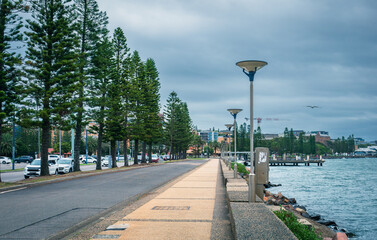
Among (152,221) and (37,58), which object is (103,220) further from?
(37,58)

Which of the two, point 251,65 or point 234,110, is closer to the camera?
point 251,65

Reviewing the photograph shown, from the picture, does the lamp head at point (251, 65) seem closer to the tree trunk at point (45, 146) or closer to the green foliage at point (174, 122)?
the tree trunk at point (45, 146)

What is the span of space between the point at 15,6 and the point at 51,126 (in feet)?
29.6

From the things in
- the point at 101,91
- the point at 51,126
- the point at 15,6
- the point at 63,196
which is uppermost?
the point at 15,6

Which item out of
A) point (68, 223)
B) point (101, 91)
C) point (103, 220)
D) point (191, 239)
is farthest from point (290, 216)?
point (101, 91)

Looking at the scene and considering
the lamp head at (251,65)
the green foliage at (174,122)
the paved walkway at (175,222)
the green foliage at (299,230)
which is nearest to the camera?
the paved walkway at (175,222)

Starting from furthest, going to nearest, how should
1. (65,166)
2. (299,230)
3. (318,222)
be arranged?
(65,166) → (318,222) → (299,230)

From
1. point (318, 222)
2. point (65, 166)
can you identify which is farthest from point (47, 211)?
point (65, 166)

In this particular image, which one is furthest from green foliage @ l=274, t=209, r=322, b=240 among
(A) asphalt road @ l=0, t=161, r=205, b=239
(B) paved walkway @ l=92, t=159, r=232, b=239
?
(A) asphalt road @ l=0, t=161, r=205, b=239

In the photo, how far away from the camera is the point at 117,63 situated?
4303cm

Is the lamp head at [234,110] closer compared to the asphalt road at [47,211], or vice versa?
the asphalt road at [47,211]

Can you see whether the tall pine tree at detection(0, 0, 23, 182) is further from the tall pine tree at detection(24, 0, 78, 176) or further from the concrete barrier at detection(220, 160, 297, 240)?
the concrete barrier at detection(220, 160, 297, 240)

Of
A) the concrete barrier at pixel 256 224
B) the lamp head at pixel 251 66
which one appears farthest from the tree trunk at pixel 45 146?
the concrete barrier at pixel 256 224

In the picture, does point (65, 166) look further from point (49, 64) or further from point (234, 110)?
point (234, 110)
